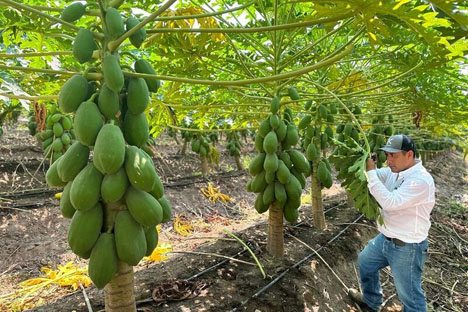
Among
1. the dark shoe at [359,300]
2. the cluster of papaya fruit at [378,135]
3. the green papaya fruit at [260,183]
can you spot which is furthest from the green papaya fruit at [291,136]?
the cluster of papaya fruit at [378,135]

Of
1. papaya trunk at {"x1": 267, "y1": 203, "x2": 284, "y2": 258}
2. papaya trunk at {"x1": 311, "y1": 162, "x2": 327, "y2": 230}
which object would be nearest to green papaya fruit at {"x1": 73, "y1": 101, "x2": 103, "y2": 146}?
papaya trunk at {"x1": 267, "y1": 203, "x2": 284, "y2": 258}

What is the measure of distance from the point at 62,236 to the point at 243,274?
3.52 meters

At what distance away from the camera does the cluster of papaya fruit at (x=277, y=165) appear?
2.94 metres

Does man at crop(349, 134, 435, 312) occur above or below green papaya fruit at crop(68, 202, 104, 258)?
below

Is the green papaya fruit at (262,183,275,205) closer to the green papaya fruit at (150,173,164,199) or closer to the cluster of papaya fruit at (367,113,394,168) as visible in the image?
the green papaya fruit at (150,173,164,199)

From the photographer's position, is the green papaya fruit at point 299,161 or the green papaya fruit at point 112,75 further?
the green papaya fruit at point 299,161

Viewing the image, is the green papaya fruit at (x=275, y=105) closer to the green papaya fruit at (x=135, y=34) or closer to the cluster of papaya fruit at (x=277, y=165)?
the cluster of papaya fruit at (x=277, y=165)

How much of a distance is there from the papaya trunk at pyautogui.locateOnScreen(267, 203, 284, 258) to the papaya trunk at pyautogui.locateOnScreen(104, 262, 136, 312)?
179cm

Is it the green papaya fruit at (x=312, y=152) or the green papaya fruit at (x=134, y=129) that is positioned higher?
the green papaya fruit at (x=134, y=129)

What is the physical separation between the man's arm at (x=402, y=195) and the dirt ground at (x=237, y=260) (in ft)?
3.29

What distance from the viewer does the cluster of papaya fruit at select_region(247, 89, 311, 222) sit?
2939mm

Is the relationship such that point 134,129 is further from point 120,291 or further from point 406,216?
point 406,216

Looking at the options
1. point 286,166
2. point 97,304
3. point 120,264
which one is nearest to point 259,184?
point 286,166

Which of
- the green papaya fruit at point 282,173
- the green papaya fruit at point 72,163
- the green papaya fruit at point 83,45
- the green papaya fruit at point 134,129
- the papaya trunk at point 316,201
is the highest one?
the green papaya fruit at point 83,45
